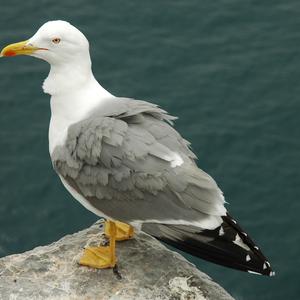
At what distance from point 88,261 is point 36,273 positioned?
0.57 meters

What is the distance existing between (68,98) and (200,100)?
27.7 ft

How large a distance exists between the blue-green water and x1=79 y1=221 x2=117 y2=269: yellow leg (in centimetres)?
570

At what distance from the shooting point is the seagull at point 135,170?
797cm

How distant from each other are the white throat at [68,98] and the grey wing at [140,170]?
0.23 m

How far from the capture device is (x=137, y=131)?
319 inches

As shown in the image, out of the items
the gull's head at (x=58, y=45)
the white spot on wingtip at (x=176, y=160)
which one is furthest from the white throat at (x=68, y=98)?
the white spot on wingtip at (x=176, y=160)

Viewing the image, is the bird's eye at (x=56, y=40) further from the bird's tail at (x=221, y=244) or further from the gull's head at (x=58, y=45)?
the bird's tail at (x=221, y=244)

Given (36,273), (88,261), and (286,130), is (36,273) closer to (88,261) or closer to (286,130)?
(88,261)

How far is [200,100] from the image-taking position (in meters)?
16.8

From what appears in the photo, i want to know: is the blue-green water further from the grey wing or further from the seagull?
the grey wing

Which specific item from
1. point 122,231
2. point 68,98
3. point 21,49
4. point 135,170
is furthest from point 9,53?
point 122,231

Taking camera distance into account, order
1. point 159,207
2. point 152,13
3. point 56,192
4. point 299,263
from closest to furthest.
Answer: point 159,207, point 299,263, point 56,192, point 152,13

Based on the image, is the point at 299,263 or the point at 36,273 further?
the point at 299,263

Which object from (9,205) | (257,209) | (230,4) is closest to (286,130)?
(257,209)
